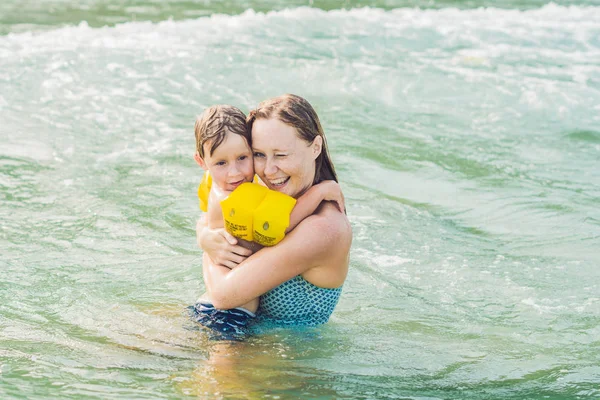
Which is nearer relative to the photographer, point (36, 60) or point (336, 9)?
point (36, 60)

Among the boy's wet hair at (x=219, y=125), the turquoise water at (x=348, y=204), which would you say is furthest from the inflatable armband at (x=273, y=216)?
the turquoise water at (x=348, y=204)

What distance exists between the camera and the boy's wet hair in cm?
416

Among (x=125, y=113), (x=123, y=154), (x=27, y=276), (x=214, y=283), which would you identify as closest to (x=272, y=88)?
(x=125, y=113)

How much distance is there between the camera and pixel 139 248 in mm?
6359

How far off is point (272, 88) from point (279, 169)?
6.66m

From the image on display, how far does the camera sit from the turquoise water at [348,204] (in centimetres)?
446

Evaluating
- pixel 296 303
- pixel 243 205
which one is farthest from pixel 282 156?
pixel 296 303

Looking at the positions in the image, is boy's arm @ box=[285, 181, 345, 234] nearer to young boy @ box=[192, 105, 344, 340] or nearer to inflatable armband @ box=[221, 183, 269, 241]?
young boy @ box=[192, 105, 344, 340]

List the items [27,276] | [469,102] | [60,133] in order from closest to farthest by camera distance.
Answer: [27,276] → [60,133] → [469,102]

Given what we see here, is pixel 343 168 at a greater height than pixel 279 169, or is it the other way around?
pixel 279 169

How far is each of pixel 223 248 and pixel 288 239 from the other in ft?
1.27

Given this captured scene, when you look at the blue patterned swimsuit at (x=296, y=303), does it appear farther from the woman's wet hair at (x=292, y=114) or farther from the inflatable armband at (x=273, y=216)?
the woman's wet hair at (x=292, y=114)

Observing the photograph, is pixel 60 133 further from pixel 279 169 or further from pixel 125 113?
pixel 279 169

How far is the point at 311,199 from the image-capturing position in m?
4.27
